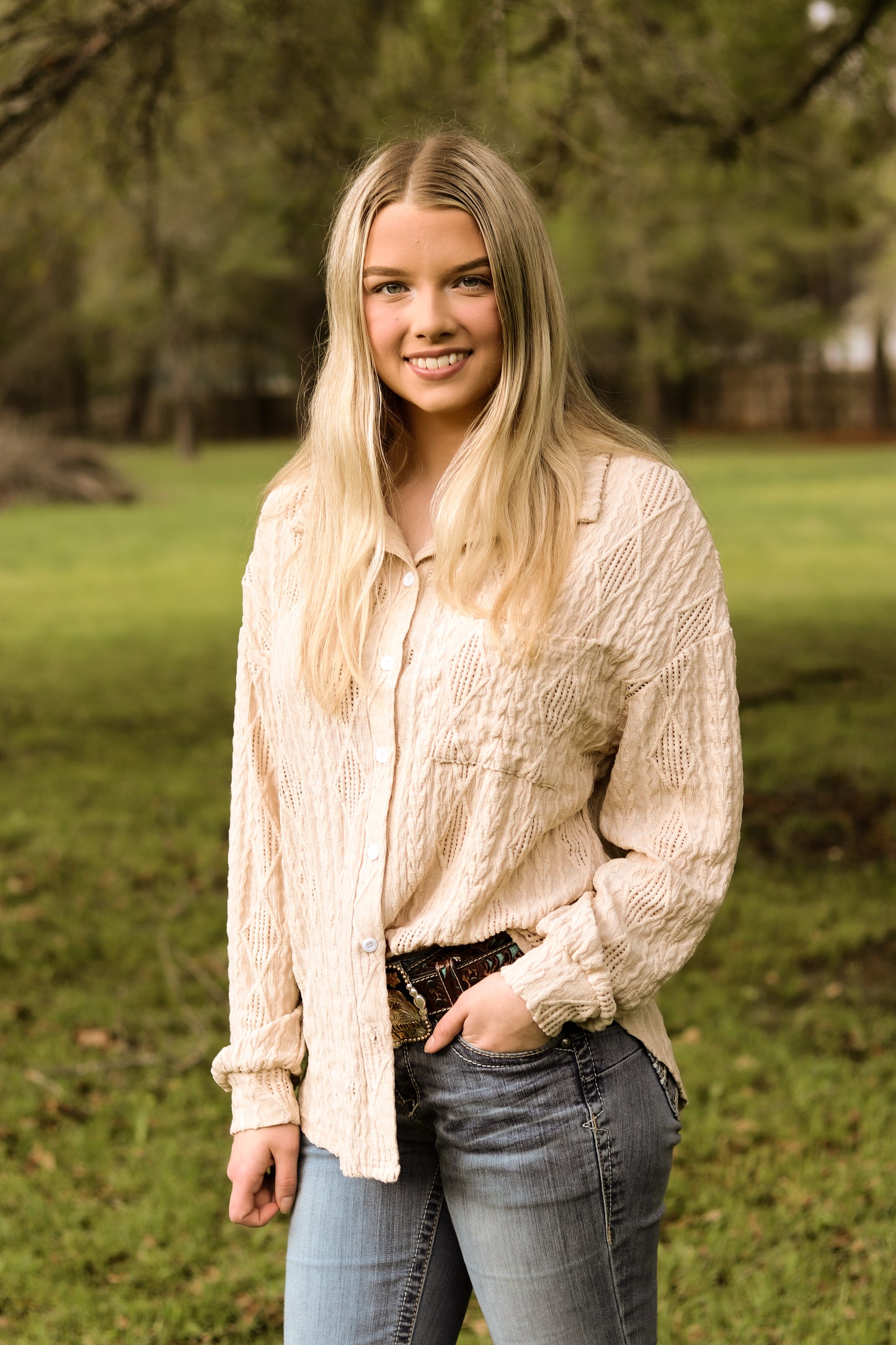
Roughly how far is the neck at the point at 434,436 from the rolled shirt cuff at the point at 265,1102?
0.92 meters

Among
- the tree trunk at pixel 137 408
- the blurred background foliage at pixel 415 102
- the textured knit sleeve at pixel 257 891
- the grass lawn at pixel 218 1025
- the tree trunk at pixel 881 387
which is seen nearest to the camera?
the textured knit sleeve at pixel 257 891

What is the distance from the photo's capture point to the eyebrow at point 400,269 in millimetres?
1979

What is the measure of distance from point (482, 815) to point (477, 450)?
509 millimetres

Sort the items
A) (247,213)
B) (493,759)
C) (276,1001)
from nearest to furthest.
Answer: (493,759), (276,1001), (247,213)

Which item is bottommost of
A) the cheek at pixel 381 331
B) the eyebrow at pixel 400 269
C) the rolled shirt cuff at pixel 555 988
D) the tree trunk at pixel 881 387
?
the tree trunk at pixel 881 387

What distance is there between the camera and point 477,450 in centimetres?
198

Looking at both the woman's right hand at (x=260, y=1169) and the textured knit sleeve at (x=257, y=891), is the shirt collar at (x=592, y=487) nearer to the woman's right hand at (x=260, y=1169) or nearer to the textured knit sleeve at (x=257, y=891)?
the textured knit sleeve at (x=257, y=891)

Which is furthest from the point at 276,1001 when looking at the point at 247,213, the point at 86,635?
the point at 247,213

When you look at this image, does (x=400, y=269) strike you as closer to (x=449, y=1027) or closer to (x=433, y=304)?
(x=433, y=304)

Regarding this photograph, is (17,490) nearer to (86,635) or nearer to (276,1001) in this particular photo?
(86,635)

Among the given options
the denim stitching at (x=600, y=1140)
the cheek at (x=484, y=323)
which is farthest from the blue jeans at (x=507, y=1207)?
the cheek at (x=484, y=323)

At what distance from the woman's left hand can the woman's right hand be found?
0.32 meters

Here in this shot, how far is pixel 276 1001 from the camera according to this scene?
83.7 inches

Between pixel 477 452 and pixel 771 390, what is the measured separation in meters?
37.4
